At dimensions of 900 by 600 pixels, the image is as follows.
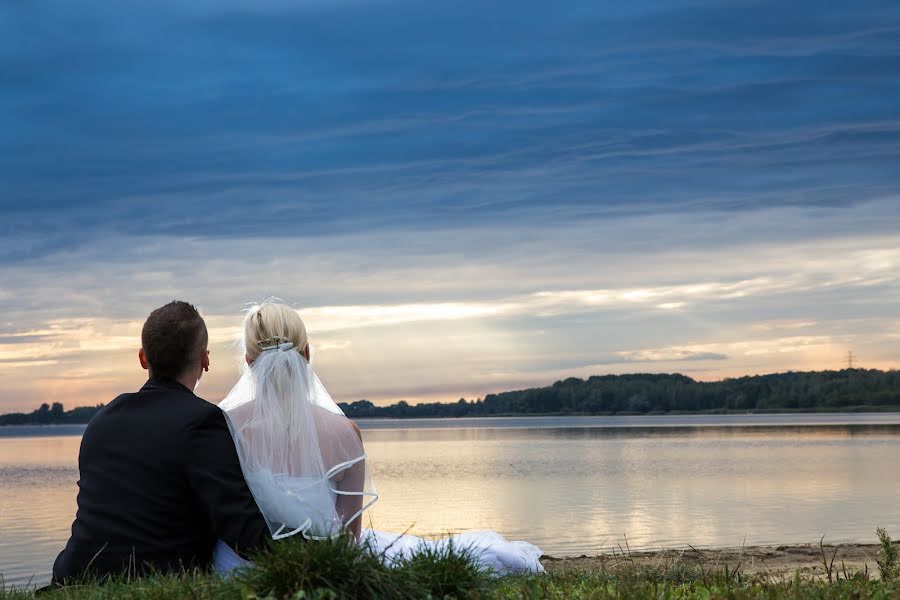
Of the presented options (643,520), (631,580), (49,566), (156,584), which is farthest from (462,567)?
(643,520)

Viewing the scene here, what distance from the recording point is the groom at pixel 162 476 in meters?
5.34

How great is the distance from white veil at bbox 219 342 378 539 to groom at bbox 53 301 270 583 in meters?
0.52

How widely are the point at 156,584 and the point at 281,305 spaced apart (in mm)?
2303

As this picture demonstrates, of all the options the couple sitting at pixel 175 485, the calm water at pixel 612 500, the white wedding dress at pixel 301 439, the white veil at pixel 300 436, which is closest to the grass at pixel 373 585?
the couple sitting at pixel 175 485

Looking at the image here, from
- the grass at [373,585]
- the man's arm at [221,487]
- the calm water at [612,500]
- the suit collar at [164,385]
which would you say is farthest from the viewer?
the calm water at [612,500]

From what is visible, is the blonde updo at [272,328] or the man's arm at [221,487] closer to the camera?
the man's arm at [221,487]

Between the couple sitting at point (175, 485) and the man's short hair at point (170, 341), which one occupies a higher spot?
the man's short hair at point (170, 341)

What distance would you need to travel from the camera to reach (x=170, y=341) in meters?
5.53

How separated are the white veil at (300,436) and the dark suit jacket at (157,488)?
1.69ft

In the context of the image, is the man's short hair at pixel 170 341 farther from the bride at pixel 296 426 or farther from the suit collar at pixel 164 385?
the bride at pixel 296 426

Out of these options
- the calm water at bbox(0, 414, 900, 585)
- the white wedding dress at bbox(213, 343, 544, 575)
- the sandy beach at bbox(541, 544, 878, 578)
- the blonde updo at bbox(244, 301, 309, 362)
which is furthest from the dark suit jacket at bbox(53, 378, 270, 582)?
the sandy beach at bbox(541, 544, 878, 578)

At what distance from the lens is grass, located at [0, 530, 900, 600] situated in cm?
449

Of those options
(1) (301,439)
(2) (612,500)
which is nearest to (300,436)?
(1) (301,439)

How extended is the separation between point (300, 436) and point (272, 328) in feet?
2.45
